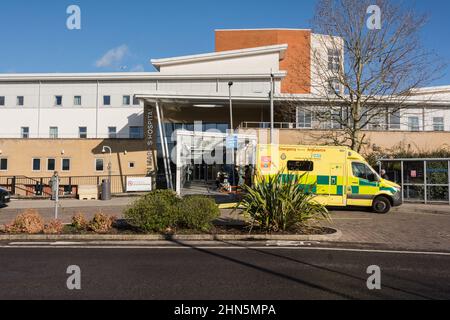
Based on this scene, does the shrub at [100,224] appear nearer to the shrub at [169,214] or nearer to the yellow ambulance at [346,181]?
the shrub at [169,214]

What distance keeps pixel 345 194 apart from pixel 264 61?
31.3 meters

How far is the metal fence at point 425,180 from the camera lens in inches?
741

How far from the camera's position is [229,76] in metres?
41.1

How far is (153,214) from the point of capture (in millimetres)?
10562

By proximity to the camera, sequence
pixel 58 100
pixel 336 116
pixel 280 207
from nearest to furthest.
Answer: pixel 280 207, pixel 336 116, pixel 58 100

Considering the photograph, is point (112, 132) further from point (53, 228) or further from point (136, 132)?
point (53, 228)

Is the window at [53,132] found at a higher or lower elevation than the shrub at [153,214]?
higher

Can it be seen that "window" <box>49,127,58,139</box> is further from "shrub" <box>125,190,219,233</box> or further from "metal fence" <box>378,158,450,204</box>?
"shrub" <box>125,190,219,233</box>

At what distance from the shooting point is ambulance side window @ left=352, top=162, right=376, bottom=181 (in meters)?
16.4

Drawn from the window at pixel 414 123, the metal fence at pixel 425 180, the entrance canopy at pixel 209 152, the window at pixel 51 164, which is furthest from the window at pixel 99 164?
the window at pixel 414 123

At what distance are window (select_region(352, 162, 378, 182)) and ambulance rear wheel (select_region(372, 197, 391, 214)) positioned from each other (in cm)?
81

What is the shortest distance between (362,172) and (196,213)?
8510mm

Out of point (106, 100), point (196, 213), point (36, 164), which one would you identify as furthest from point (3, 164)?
point (196, 213)

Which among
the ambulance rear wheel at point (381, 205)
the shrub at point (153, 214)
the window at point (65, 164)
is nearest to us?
the shrub at point (153, 214)
